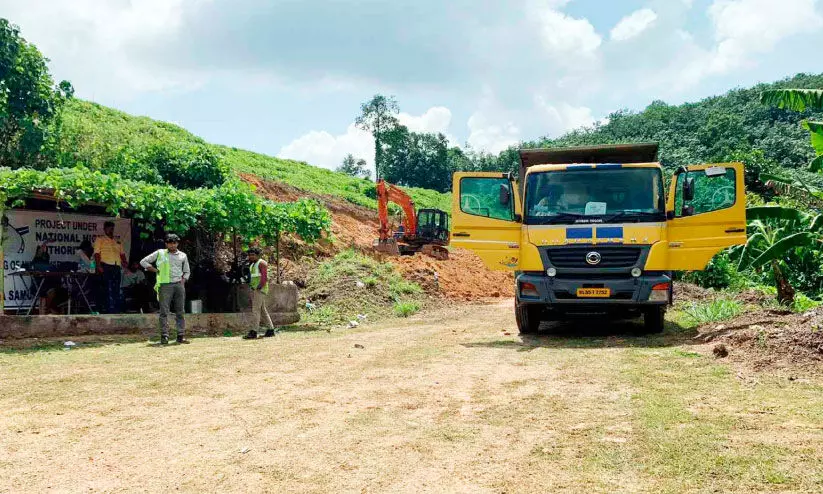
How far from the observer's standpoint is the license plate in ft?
34.6

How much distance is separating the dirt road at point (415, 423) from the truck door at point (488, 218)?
1588 mm

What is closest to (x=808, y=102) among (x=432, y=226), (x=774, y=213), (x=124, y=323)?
(x=774, y=213)

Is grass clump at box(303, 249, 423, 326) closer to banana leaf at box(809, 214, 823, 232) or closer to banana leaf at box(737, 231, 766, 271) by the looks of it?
banana leaf at box(737, 231, 766, 271)

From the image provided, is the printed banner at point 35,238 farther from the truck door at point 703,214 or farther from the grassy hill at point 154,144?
the truck door at point 703,214

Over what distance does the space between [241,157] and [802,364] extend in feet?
135

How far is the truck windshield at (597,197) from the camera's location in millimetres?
10609

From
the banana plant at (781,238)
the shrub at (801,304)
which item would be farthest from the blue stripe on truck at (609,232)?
the shrub at (801,304)

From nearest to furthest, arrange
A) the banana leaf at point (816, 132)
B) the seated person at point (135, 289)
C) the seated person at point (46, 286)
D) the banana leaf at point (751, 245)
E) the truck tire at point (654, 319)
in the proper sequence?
the truck tire at point (654, 319) → the banana leaf at point (816, 132) → the seated person at point (46, 286) → the banana leaf at point (751, 245) → the seated person at point (135, 289)

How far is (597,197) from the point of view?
10.8m

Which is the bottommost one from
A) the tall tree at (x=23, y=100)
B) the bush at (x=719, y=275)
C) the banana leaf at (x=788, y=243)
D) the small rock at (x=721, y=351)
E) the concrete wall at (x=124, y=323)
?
the small rock at (x=721, y=351)

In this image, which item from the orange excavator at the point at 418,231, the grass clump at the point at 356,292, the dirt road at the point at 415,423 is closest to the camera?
the dirt road at the point at 415,423

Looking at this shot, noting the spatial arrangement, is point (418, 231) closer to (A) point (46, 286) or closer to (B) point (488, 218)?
(A) point (46, 286)

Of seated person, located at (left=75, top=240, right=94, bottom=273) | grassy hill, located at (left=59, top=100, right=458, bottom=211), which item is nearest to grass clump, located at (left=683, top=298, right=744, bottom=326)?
seated person, located at (left=75, top=240, right=94, bottom=273)

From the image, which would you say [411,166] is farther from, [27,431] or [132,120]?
[27,431]
